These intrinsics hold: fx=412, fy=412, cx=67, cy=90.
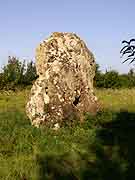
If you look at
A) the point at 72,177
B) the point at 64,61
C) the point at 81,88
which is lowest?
the point at 72,177

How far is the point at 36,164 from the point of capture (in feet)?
32.1

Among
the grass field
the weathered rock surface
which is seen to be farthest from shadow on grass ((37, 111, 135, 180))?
the weathered rock surface

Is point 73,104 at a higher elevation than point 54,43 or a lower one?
lower

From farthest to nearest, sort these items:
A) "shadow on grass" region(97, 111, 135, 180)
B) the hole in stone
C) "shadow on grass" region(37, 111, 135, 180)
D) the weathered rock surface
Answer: the hole in stone
the weathered rock surface
"shadow on grass" region(97, 111, 135, 180)
"shadow on grass" region(37, 111, 135, 180)

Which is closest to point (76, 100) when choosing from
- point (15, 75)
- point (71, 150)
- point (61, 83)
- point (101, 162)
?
point (61, 83)

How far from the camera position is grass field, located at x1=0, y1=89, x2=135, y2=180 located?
30.3 feet

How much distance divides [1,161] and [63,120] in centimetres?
405

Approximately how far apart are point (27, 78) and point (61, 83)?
77.5ft

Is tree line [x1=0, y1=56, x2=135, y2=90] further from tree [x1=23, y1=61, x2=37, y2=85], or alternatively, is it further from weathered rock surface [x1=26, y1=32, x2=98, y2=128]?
weathered rock surface [x1=26, y1=32, x2=98, y2=128]

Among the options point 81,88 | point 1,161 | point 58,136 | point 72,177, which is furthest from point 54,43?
point 72,177

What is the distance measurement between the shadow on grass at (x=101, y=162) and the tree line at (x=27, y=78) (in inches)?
897

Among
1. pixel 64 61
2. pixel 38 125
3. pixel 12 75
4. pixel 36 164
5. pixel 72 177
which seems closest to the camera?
pixel 72 177

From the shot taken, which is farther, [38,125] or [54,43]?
[54,43]

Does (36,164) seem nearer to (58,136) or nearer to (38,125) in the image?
(58,136)
